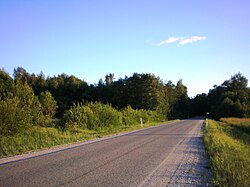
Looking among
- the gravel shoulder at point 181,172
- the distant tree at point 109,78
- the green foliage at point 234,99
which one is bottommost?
the gravel shoulder at point 181,172

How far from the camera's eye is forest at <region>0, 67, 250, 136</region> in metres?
20.6

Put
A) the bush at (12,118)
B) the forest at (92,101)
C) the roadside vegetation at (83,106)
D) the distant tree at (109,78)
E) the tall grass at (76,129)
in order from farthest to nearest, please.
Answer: the distant tree at (109,78)
the forest at (92,101)
the roadside vegetation at (83,106)
the bush at (12,118)
the tall grass at (76,129)

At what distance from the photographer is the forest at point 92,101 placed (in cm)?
2063

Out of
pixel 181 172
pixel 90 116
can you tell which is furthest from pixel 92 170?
pixel 90 116

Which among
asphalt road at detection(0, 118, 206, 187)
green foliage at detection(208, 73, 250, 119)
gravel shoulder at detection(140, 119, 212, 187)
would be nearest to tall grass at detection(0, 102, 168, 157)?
asphalt road at detection(0, 118, 206, 187)

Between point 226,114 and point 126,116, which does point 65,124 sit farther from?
point 226,114

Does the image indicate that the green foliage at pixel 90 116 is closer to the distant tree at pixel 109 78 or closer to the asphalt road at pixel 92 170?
the asphalt road at pixel 92 170

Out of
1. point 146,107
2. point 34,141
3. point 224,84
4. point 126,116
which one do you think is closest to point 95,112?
point 126,116

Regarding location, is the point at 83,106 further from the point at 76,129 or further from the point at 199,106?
the point at 199,106

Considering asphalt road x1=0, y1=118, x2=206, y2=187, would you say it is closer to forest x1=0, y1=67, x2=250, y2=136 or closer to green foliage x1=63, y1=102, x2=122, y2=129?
forest x1=0, y1=67, x2=250, y2=136

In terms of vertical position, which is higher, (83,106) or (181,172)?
(83,106)

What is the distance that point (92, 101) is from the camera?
70.2 metres

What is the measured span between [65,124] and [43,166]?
62.2 feet

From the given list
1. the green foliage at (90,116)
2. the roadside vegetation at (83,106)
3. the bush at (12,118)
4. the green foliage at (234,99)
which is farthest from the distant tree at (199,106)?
the bush at (12,118)
